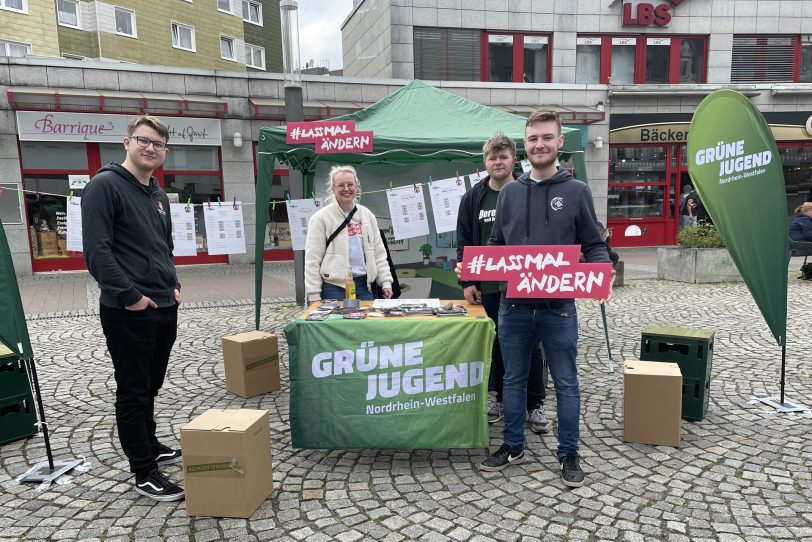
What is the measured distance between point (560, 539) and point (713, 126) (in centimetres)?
328

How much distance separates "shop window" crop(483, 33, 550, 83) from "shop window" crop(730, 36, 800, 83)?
18.3ft

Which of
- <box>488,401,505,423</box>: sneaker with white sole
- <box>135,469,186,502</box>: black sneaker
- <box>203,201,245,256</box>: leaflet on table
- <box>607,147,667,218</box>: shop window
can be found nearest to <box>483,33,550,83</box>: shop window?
<box>607,147,667,218</box>: shop window

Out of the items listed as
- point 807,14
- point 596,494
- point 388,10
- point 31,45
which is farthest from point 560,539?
point 31,45

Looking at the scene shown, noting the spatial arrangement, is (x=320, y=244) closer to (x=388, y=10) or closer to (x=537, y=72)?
(x=388, y=10)

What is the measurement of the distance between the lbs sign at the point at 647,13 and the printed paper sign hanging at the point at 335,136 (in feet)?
43.0

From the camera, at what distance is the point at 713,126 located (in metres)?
4.17

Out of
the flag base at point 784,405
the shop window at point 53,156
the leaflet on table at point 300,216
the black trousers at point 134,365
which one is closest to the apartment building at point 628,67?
the shop window at point 53,156

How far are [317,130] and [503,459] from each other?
374 centimetres

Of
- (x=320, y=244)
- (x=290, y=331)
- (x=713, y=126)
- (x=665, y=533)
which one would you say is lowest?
(x=665, y=533)

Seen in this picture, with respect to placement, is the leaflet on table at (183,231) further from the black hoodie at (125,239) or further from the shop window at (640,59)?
the shop window at (640,59)

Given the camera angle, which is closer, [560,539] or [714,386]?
[560,539]

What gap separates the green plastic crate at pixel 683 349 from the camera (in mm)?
3902

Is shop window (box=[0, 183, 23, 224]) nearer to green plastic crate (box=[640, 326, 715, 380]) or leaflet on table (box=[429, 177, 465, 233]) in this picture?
leaflet on table (box=[429, 177, 465, 233])

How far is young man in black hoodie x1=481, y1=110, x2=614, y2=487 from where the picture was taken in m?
2.96
